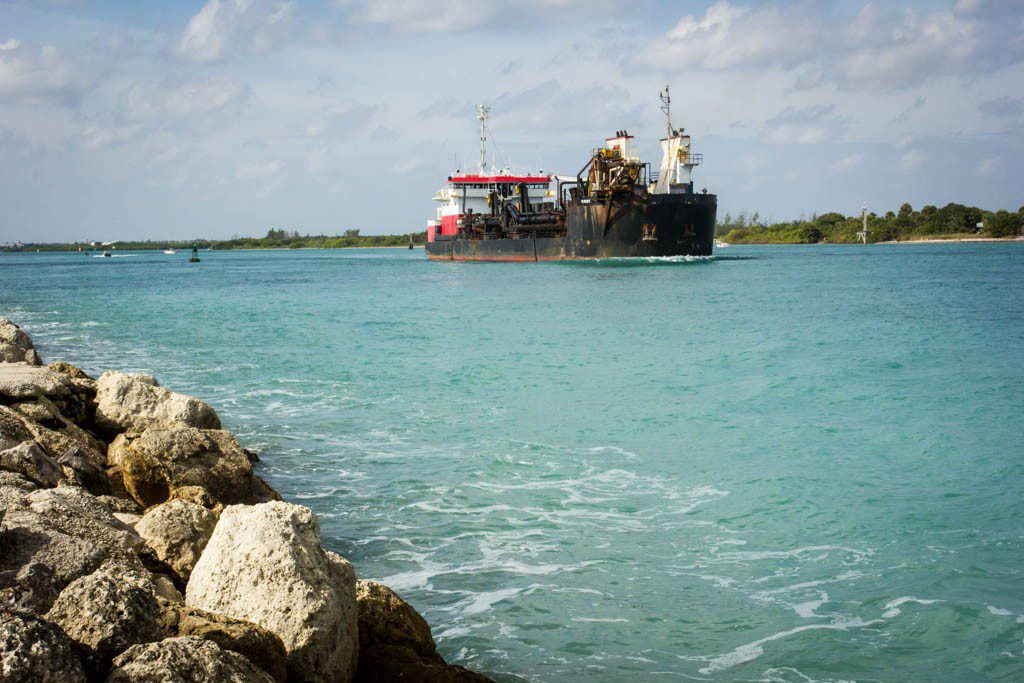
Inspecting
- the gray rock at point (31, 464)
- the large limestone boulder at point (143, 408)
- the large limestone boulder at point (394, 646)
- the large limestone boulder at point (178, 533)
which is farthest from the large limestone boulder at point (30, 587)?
the large limestone boulder at point (143, 408)

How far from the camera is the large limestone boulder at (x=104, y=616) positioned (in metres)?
3.06

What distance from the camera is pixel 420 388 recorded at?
575 inches

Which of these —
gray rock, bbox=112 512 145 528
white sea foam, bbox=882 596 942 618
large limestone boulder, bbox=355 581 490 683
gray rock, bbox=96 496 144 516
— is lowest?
white sea foam, bbox=882 596 942 618

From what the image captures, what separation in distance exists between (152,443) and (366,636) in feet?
9.63

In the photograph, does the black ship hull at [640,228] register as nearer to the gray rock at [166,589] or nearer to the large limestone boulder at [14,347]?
the large limestone boulder at [14,347]

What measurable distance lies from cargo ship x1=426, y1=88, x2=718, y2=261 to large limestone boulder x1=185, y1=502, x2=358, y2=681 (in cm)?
4900

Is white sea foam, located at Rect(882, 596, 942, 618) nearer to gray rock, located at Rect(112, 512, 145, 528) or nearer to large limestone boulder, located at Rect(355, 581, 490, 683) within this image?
large limestone boulder, located at Rect(355, 581, 490, 683)

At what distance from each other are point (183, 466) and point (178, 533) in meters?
1.68

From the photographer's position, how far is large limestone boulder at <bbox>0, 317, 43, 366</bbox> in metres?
11.9

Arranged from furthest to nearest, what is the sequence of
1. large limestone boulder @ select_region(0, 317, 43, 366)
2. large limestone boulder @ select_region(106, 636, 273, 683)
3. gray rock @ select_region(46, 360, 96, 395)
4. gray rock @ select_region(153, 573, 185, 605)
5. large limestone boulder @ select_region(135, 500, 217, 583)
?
large limestone boulder @ select_region(0, 317, 43, 366), gray rock @ select_region(46, 360, 96, 395), large limestone boulder @ select_region(135, 500, 217, 583), gray rock @ select_region(153, 573, 185, 605), large limestone boulder @ select_region(106, 636, 273, 683)

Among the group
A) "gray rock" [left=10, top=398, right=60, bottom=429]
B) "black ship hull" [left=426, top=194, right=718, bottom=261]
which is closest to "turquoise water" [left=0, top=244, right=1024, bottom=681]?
"gray rock" [left=10, top=398, right=60, bottom=429]

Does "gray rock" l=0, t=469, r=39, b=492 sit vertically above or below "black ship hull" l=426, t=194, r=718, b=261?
below

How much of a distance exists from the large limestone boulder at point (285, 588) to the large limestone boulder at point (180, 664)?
58 centimetres

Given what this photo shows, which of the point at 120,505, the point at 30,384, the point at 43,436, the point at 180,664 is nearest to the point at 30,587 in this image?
the point at 180,664
